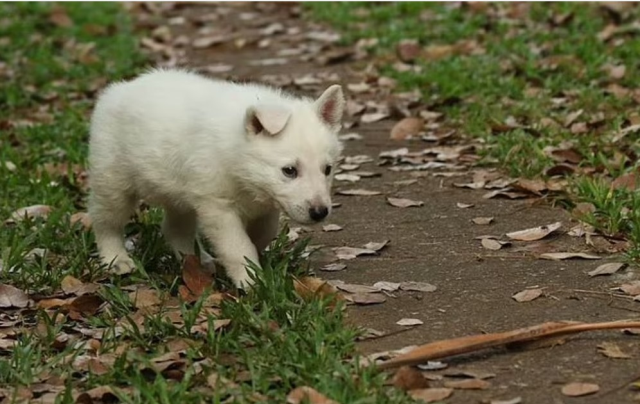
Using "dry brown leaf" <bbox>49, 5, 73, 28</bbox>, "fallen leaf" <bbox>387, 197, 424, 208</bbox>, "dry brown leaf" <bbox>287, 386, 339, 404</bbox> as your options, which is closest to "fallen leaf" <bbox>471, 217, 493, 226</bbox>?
"fallen leaf" <bbox>387, 197, 424, 208</bbox>

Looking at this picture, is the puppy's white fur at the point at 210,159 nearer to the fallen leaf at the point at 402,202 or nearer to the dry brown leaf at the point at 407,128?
the fallen leaf at the point at 402,202

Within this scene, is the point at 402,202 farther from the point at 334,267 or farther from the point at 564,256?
the point at 564,256

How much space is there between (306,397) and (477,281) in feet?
5.22

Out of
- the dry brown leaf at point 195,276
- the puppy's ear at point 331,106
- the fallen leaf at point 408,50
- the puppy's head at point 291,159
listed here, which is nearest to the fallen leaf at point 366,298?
the puppy's head at point 291,159

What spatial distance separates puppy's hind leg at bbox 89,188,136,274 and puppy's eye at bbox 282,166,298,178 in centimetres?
103

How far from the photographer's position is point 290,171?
4.77m

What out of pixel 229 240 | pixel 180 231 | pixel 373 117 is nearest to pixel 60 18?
pixel 373 117

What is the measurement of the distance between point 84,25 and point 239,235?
29.4 feet

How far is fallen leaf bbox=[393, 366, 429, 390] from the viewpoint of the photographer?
147 inches

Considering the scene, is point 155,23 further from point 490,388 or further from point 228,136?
point 490,388

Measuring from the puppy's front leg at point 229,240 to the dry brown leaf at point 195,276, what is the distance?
116mm

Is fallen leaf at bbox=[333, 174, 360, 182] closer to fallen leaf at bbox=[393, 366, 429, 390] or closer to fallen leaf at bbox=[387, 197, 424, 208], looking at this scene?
fallen leaf at bbox=[387, 197, 424, 208]

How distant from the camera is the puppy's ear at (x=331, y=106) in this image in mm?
4945

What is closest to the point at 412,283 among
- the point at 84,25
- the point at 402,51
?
the point at 402,51
